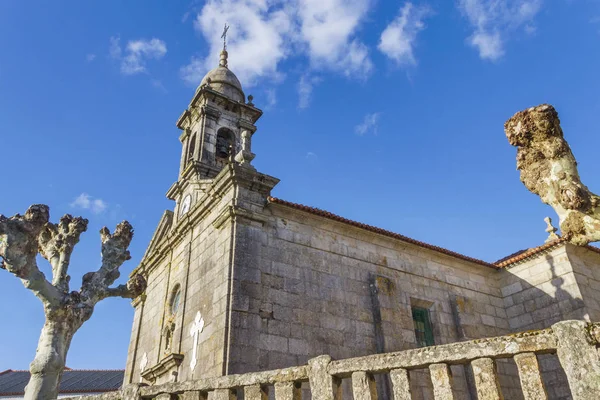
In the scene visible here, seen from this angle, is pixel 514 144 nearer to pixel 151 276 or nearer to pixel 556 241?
pixel 556 241

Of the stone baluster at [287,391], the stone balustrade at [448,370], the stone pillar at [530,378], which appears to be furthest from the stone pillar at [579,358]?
the stone baluster at [287,391]

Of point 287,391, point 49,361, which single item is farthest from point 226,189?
point 287,391

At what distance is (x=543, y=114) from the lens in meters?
4.32

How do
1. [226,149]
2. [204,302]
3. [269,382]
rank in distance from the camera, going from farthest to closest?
[226,149], [204,302], [269,382]

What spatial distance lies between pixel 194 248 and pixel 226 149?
187 inches

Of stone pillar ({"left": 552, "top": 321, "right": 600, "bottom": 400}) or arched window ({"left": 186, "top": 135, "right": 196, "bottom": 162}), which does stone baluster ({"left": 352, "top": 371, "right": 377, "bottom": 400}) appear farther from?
arched window ({"left": 186, "top": 135, "right": 196, "bottom": 162})

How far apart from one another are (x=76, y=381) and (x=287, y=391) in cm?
2997

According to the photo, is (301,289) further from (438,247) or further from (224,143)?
(224,143)

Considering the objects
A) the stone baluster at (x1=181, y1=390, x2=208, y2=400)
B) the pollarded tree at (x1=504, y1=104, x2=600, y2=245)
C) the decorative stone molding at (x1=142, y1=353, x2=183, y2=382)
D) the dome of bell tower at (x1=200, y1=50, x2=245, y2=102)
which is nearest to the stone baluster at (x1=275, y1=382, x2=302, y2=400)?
the stone baluster at (x1=181, y1=390, x2=208, y2=400)

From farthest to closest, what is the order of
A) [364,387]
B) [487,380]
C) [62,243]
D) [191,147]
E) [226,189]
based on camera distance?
[191,147] → [226,189] → [62,243] → [364,387] → [487,380]

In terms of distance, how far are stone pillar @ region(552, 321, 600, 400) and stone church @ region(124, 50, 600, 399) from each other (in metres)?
5.98

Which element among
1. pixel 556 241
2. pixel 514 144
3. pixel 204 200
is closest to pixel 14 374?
pixel 204 200

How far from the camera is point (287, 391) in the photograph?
4.53m

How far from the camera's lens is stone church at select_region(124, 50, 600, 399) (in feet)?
30.6
